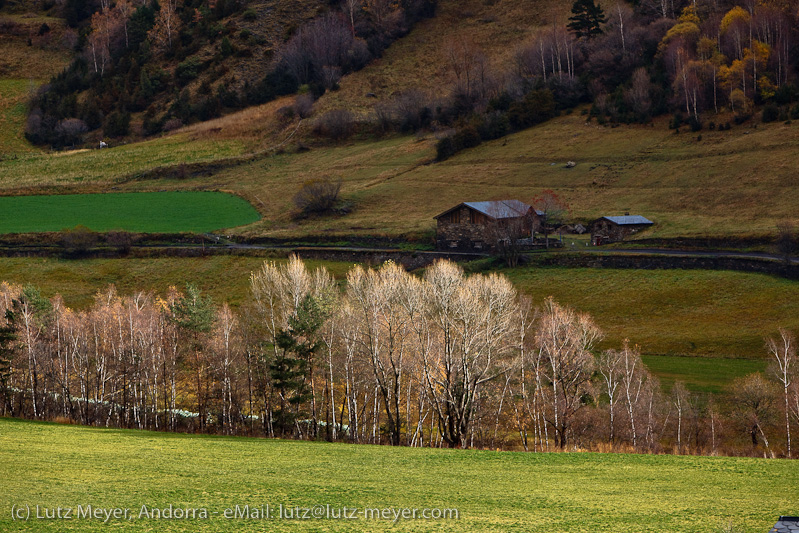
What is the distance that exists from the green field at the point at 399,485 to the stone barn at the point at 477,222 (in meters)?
60.6

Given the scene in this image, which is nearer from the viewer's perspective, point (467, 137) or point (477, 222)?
point (477, 222)

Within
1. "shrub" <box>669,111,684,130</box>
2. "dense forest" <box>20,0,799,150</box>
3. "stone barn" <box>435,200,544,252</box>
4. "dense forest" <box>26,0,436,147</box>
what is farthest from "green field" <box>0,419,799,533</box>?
"dense forest" <box>26,0,436,147</box>

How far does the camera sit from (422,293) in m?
48.8

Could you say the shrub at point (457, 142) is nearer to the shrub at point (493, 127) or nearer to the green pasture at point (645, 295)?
the shrub at point (493, 127)

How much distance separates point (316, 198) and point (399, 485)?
90264 mm

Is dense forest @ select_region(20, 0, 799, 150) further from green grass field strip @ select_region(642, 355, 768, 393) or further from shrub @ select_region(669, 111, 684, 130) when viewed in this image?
green grass field strip @ select_region(642, 355, 768, 393)

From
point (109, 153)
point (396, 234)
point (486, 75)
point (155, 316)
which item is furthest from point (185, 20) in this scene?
point (155, 316)

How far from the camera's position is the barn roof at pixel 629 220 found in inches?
3568

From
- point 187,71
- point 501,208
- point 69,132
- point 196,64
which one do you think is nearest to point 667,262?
point 501,208

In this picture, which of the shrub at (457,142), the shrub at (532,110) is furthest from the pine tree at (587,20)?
the shrub at (457,142)

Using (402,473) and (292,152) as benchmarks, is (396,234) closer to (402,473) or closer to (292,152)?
(292,152)

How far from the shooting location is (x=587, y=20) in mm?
154125

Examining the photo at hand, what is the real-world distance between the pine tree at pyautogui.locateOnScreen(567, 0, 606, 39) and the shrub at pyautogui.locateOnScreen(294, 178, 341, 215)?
2731 inches

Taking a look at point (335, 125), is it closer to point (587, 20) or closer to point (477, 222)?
point (587, 20)
